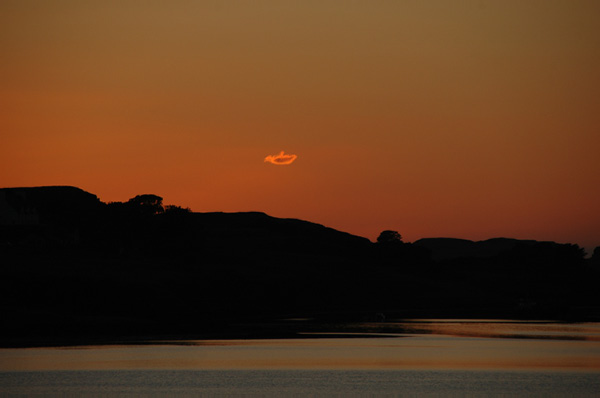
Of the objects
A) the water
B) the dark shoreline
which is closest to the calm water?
the water

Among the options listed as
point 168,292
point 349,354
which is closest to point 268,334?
point 349,354

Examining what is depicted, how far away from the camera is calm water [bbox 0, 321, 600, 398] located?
2162 inches

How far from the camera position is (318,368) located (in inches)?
2594

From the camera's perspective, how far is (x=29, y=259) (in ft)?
512

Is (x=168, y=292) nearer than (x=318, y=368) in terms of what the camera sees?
No

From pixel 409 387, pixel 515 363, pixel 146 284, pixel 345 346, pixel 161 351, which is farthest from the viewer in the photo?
pixel 146 284

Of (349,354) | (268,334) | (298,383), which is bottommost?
(298,383)

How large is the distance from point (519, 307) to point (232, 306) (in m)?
49.5

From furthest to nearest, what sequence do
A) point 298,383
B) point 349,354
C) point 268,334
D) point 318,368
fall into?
point 268,334, point 349,354, point 318,368, point 298,383

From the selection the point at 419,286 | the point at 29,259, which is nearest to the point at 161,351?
the point at 29,259

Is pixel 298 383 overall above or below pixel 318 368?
below

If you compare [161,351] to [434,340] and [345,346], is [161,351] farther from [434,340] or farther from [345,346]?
[434,340]

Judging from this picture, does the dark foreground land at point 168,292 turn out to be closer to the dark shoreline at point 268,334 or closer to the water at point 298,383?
the dark shoreline at point 268,334

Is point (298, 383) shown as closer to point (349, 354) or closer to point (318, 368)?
point (318, 368)
